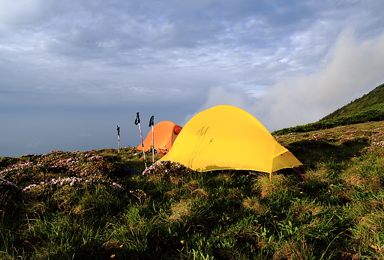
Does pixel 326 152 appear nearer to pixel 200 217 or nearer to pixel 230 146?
pixel 230 146

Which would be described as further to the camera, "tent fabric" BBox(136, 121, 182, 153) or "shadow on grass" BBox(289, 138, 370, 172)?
"tent fabric" BBox(136, 121, 182, 153)

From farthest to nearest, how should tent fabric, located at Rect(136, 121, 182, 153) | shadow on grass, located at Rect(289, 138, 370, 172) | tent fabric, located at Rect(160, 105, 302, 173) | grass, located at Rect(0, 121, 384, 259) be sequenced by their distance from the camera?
tent fabric, located at Rect(136, 121, 182, 153), shadow on grass, located at Rect(289, 138, 370, 172), tent fabric, located at Rect(160, 105, 302, 173), grass, located at Rect(0, 121, 384, 259)

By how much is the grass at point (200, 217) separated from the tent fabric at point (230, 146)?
0.42 m

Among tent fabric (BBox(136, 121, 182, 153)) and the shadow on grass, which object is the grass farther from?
tent fabric (BBox(136, 121, 182, 153))

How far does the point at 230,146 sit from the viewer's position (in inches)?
295

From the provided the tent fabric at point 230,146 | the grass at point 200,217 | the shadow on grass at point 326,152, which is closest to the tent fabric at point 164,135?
the tent fabric at point 230,146

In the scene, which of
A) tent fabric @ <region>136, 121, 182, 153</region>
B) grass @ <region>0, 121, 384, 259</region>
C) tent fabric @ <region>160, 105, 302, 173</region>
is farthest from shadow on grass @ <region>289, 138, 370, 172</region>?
tent fabric @ <region>136, 121, 182, 153</region>

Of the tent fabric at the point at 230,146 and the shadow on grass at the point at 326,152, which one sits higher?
the tent fabric at the point at 230,146

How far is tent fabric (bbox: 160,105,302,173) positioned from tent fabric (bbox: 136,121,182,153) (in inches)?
190

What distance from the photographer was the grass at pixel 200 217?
11.4 ft

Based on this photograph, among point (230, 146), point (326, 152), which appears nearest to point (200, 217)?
point (230, 146)

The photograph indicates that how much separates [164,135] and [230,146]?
7520 mm

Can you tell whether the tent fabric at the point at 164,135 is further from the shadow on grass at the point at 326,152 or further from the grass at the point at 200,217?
the shadow on grass at the point at 326,152

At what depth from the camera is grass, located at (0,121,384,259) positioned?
349 centimetres
